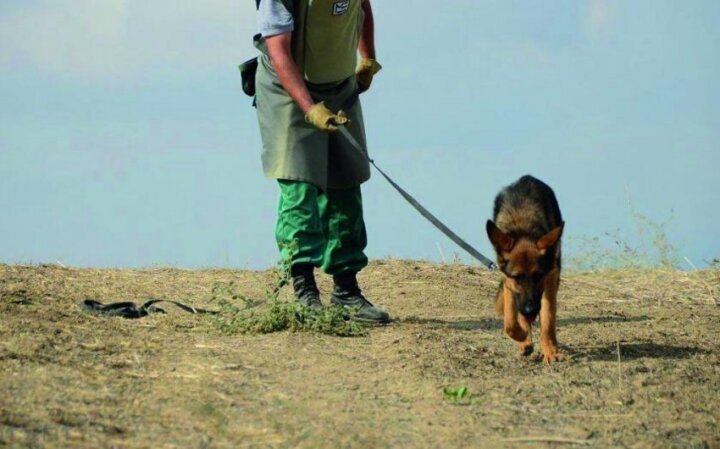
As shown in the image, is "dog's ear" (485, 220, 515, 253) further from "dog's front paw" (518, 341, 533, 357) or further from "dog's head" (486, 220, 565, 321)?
"dog's front paw" (518, 341, 533, 357)

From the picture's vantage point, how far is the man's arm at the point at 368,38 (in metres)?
8.94

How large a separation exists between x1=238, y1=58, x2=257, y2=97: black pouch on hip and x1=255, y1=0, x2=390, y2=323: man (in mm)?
145

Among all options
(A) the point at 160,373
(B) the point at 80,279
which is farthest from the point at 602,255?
(A) the point at 160,373

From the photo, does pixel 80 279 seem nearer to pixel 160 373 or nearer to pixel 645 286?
pixel 160 373

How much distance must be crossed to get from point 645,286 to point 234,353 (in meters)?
6.24

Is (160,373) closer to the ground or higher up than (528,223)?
closer to the ground

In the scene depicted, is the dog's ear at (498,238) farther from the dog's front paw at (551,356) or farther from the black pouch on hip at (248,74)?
the black pouch on hip at (248,74)

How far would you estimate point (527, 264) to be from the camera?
6.77m

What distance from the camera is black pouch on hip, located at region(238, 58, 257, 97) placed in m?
8.51

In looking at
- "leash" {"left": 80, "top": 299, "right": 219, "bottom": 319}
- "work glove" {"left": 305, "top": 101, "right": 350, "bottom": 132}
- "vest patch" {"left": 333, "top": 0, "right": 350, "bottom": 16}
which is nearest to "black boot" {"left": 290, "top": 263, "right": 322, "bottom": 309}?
"leash" {"left": 80, "top": 299, "right": 219, "bottom": 319}

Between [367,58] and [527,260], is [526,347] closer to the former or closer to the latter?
[527,260]

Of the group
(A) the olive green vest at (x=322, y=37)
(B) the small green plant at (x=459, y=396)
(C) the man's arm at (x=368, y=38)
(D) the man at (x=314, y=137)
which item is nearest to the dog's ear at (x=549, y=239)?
(B) the small green plant at (x=459, y=396)

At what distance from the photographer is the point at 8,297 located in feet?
28.8

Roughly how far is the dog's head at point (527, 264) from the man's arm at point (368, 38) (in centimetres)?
271
